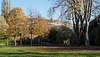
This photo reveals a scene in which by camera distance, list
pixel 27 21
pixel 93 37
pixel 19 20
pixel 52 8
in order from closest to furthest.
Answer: pixel 52 8, pixel 19 20, pixel 27 21, pixel 93 37

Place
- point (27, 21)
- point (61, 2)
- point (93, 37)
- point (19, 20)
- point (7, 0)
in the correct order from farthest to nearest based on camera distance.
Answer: point (7, 0)
point (93, 37)
point (27, 21)
point (19, 20)
point (61, 2)

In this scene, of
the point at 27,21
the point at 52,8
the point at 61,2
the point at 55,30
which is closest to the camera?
the point at 61,2

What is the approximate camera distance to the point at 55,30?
50781 millimetres

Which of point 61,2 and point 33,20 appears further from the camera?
point 33,20

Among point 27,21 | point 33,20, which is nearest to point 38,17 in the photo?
point 33,20

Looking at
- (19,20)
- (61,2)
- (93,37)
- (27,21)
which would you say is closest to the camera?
(61,2)

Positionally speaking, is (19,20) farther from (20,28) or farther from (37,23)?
(37,23)

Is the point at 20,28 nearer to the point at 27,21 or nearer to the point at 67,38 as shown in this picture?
the point at 27,21

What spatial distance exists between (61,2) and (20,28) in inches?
555

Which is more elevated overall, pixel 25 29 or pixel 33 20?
pixel 33 20

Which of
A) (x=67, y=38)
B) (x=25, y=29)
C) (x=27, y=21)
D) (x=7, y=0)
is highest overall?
(x=7, y=0)

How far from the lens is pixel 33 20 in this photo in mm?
34438

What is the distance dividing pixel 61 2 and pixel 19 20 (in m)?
13.6

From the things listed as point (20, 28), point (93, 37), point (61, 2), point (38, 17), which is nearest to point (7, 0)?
point (38, 17)
